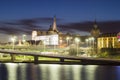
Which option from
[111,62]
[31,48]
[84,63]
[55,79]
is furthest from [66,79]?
[31,48]

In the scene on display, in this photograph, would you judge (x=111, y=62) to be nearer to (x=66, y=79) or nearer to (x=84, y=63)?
(x=84, y=63)

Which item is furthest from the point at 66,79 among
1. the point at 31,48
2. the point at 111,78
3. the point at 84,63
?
the point at 31,48

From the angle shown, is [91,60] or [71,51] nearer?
[91,60]

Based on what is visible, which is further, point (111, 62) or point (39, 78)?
point (111, 62)

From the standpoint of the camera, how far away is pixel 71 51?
169m

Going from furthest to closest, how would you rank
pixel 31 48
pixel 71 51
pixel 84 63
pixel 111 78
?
pixel 31 48
pixel 71 51
pixel 84 63
pixel 111 78

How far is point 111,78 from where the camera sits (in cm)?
6888

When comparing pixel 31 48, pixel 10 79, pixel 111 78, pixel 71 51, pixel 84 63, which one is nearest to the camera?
pixel 10 79

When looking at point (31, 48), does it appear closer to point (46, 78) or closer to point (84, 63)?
point (84, 63)

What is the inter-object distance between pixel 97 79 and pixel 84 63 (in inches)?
2062

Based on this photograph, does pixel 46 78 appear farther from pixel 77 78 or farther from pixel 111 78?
pixel 111 78

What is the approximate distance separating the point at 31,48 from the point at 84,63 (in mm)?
75814

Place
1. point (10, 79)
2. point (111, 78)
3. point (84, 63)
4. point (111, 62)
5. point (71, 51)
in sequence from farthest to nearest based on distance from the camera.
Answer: point (71, 51), point (84, 63), point (111, 62), point (111, 78), point (10, 79)

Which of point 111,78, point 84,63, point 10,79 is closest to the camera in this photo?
point 10,79
